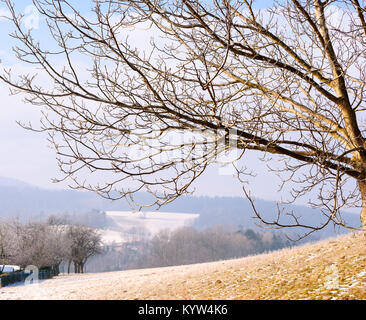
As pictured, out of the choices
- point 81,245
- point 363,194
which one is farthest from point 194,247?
point 363,194

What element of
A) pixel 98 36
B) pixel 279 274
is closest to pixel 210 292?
pixel 279 274

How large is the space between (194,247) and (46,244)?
171 feet

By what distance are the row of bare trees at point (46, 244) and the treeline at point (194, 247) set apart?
3364cm

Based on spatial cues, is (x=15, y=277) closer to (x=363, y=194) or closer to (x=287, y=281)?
(x=287, y=281)

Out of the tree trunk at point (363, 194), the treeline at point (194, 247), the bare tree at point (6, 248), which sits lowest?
the treeline at point (194, 247)

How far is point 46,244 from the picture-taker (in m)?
42.5

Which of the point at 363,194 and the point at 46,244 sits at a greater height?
the point at 363,194

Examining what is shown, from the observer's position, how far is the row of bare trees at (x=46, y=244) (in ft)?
132

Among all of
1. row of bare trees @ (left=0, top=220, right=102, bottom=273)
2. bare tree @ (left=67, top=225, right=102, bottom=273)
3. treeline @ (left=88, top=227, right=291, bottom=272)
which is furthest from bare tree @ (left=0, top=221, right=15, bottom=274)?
treeline @ (left=88, top=227, right=291, bottom=272)

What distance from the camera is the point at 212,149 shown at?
5.54m

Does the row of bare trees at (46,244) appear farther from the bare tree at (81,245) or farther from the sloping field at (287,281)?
the sloping field at (287,281)

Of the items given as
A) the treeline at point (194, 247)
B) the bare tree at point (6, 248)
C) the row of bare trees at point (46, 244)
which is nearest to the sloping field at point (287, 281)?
the bare tree at point (6, 248)
